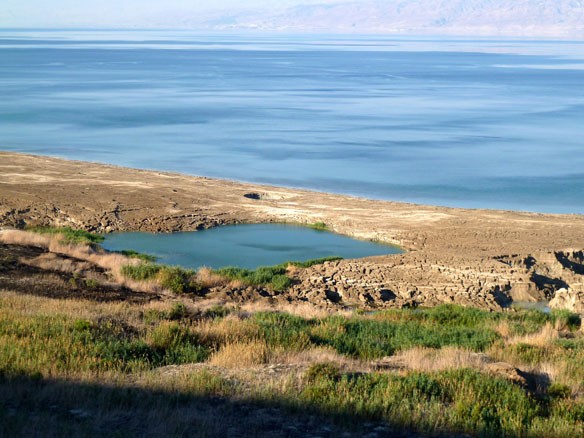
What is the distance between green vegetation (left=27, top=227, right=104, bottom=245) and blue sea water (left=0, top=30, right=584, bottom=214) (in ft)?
43.4

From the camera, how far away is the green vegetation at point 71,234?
25078mm

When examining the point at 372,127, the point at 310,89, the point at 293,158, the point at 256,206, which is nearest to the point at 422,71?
the point at 310,89

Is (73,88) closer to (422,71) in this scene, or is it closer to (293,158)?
(293,158)

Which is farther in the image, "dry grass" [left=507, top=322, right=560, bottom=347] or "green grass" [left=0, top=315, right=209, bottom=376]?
"dry grass" [left=507, top=322, right=560, bottom=347]

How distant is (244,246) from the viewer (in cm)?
2759

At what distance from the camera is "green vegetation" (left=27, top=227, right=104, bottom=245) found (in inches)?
987

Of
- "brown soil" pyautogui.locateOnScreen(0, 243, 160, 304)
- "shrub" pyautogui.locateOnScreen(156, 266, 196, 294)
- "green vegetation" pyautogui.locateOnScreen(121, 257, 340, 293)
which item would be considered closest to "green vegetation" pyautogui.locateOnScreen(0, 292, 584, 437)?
"brown soil" pyautogui.locateOnScreen(0, 243, 160, 304)

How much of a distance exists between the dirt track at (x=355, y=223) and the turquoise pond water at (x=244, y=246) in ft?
2.04

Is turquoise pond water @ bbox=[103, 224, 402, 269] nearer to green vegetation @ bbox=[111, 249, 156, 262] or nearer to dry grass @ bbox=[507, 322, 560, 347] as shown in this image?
green vegetation @ bbox=[111, 249, 156, 262]

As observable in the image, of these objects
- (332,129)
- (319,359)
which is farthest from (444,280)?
(332,129)

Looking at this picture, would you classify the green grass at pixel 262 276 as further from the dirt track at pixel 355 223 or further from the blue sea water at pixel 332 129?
the blue sea water at pixel 332 129

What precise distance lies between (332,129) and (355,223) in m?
28.8

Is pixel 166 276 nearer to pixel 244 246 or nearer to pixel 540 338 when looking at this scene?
pixel 244 246

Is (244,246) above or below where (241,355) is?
above
